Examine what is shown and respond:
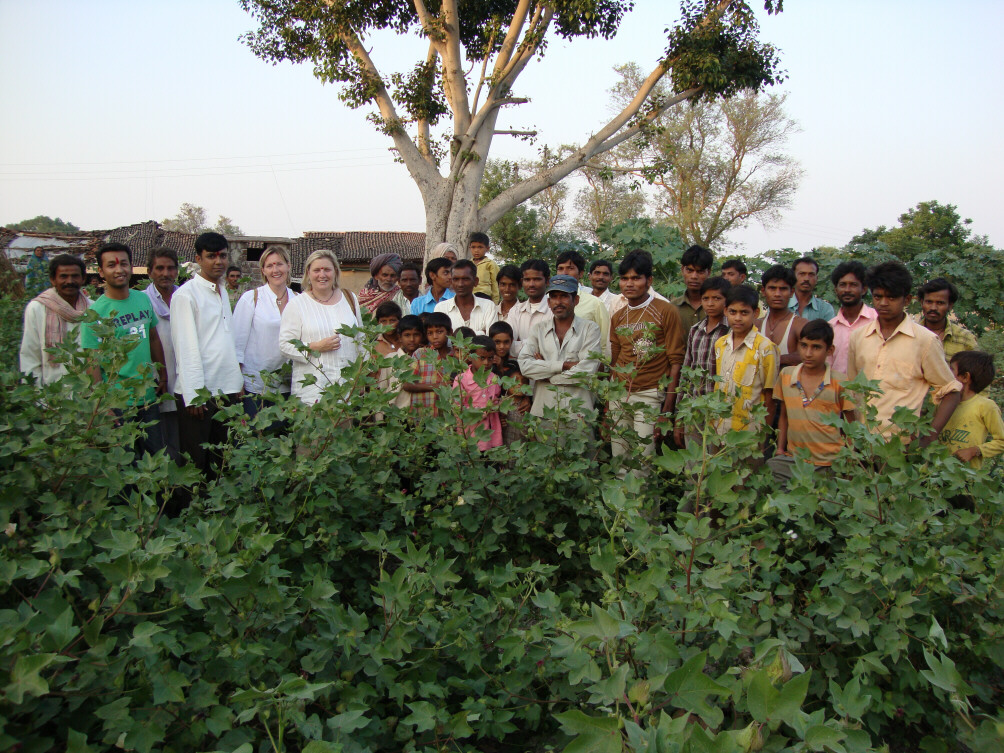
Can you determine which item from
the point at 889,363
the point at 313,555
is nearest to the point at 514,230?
the point at 889,363

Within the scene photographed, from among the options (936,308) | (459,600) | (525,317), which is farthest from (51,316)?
(936,308)

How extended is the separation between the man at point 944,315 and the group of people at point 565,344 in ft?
0.04

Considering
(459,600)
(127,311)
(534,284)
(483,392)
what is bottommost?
(459,600)

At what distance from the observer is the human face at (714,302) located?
4531 mm

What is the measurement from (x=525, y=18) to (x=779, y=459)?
1251 cm

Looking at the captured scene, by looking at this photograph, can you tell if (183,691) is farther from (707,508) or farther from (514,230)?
(514,230)

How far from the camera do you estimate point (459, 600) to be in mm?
2193

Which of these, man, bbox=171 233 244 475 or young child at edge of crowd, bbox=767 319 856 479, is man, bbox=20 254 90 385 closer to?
man, bbox=171 233 244 475

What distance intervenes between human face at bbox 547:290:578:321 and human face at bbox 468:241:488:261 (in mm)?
2527

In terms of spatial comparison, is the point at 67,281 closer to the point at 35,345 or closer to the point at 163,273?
the point at 35,345

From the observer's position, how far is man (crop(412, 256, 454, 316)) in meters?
5.71

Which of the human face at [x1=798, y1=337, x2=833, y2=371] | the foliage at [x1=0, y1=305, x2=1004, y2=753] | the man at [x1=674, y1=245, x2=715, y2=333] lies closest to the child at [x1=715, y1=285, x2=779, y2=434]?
the human face at [x1=798, y1=337, x2=833, y2=371]

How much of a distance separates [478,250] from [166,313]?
3.36 meters

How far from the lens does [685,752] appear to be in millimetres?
1431
